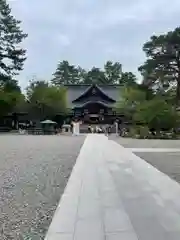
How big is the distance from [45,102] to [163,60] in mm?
15233

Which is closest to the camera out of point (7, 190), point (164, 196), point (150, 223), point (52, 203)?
point (150, 223)

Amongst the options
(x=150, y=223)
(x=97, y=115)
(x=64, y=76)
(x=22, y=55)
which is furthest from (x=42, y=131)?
(x=64, y=76)

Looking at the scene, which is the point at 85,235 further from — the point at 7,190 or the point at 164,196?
the point at 7,190

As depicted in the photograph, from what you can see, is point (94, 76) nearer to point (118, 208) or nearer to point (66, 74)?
point (66, 74)

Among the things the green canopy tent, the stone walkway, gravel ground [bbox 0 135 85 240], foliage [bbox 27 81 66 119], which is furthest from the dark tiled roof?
the stone walkway

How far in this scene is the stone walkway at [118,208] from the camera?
4062 mm

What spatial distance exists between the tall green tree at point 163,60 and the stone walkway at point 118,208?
30.3 metres

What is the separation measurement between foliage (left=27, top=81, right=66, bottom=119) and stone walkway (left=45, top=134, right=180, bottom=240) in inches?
1459

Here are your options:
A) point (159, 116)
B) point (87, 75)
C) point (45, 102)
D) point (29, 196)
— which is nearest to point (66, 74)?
point (87, 75)

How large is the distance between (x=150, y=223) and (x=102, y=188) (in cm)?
243

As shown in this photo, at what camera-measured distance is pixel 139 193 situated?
6.35 metres

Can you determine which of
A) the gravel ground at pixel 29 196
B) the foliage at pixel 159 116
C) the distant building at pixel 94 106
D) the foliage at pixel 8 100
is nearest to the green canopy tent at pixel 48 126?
the foliage at pixel 8 100

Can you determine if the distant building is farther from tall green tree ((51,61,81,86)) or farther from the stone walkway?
the stone walkway

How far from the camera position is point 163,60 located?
124 ft
